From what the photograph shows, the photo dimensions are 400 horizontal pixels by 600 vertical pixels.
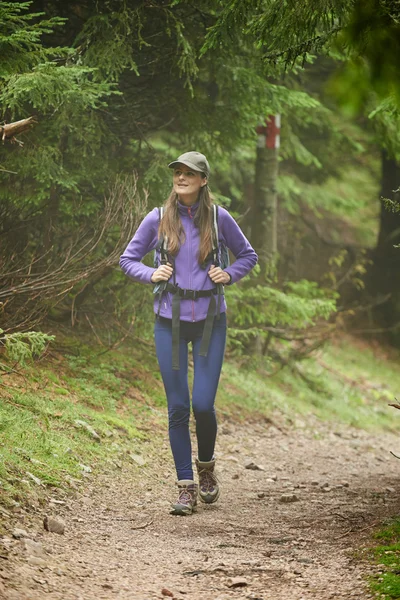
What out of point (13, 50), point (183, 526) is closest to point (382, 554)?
point (183, 526)

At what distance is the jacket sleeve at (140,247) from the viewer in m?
6.01

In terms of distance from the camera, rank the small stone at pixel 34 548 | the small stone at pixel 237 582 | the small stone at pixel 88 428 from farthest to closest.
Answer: the small stone at pixel 88 428 < the small stone at pixel 34 548 < the small stone at pixel 237 582

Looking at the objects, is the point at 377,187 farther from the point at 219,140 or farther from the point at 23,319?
the point at 23,319

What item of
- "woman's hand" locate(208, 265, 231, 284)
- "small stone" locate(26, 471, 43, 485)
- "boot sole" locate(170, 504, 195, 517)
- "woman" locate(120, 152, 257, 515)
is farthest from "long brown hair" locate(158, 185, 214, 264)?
"small stone" locate(26, 471, 43, 485)

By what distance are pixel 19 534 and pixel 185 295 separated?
215cm

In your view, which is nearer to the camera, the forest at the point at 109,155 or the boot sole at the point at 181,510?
the boot sole at the point at 181,510

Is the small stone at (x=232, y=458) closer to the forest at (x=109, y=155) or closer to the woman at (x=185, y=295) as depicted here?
the forest at (x=109, y=155)

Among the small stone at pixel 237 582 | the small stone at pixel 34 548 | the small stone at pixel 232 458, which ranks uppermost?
the small stone at pixel 34 548

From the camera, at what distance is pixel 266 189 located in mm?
12625

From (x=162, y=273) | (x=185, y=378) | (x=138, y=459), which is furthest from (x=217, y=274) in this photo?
(x=138, y=459)

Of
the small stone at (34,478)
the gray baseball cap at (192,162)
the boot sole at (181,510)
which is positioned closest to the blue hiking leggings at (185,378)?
the boot sole at (181,510)

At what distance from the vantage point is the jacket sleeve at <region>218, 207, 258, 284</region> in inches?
242

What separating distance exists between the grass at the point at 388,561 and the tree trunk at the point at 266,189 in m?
7.55

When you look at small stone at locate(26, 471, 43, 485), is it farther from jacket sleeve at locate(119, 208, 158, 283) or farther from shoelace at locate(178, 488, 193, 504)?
jacket sleeve at locate(119, 208, 158, 283)
